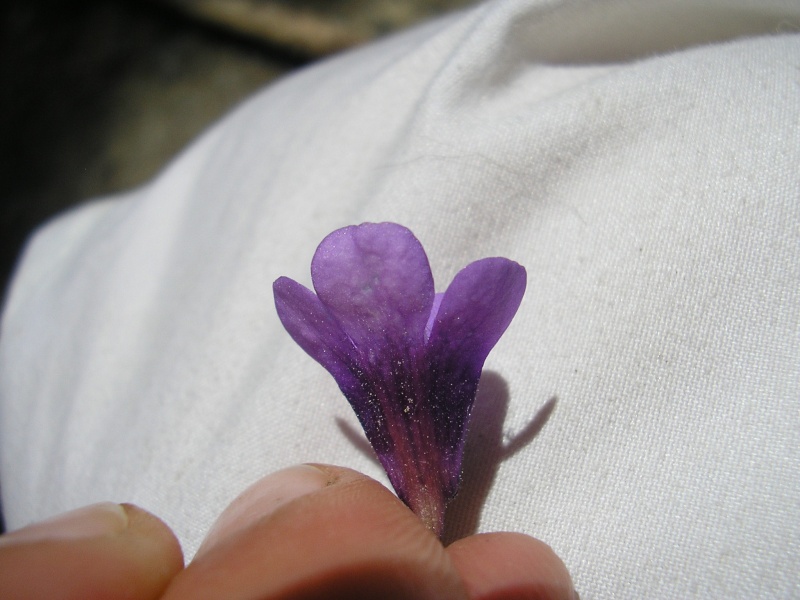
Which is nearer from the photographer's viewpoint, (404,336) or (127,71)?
(404,336)

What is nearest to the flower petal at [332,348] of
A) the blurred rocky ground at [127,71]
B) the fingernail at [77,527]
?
the fingernail at [77,527]

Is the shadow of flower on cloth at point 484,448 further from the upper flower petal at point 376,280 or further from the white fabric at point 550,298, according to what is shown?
the upper flower petal at point 376,280


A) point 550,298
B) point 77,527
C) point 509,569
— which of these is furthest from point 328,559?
point 550,298

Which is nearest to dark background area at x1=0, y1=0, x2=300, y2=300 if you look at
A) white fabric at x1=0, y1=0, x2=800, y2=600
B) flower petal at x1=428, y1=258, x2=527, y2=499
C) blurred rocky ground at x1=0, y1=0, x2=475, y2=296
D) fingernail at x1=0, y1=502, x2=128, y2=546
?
blurred rocky ground at x1=0, y1=0, x2=475, y2=296

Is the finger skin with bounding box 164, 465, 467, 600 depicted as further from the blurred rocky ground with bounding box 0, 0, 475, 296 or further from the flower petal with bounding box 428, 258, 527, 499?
the blurred rocky ground with bounding box 0, 0, 475, 296

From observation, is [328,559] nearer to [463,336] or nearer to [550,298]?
[463,336]

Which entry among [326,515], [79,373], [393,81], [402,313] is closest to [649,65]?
[393,81]
